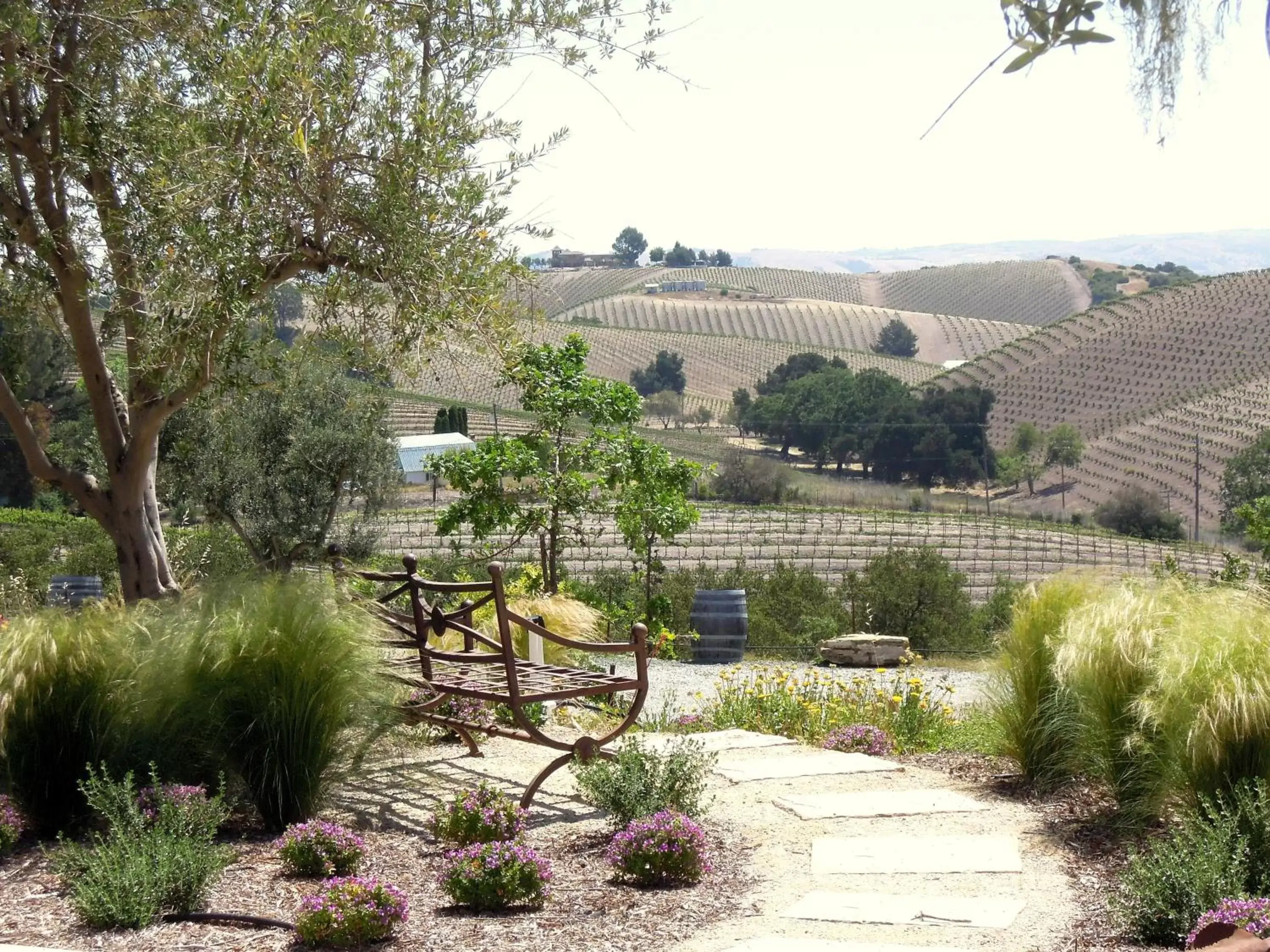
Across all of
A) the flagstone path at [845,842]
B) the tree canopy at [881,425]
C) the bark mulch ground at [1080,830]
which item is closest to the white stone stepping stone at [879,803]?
the flagstone path at [845,842]

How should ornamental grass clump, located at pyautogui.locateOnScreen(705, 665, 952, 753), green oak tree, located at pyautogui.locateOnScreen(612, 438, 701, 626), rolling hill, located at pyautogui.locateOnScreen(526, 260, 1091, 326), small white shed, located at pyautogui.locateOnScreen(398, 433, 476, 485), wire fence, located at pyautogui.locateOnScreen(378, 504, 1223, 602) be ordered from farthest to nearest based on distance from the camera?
rolling hill, located at pyautogui.locateOnScreen(526, 260, 1091, 326) → small white shed, located at pyautogui.locateOnScreen(398, 433, 476, 485) → wire fence, located at pyautogui.locateOnScreen(378, 504, 1223, 602) → green oak tree, located at pyautogui.locateOnScreen(612, 438, 701, 626) → ornamental grass clump, located at pyautogui.locateOnScreen(705, 665, 952, 753)

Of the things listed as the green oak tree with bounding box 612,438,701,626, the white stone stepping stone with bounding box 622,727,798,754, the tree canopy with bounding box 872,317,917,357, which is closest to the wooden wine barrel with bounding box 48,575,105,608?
the green oak tree with bounding box 612,438,701,626

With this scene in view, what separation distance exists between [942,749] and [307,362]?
12.4 feet

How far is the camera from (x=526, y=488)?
9.93 m

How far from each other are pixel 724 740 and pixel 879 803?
1.49 meters

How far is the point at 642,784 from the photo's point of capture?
4.43 m

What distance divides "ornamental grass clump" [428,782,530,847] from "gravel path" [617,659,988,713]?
12.1ft

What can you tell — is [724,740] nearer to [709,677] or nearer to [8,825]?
[8,825]

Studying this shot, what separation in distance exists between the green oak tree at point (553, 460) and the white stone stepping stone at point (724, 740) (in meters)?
2.97

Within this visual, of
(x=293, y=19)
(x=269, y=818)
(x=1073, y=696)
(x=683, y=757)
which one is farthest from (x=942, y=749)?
(x=293, y=19)

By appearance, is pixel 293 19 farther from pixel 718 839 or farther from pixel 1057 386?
pixel 1057 386

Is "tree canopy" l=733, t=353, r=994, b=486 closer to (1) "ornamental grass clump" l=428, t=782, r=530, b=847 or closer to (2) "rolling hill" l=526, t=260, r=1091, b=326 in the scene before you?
(1) "ornamental grass clump" l=428, t=782, r=530, b=847

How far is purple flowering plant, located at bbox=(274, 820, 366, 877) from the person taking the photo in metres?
3.79

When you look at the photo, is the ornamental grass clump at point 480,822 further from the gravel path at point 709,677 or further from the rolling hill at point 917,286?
the rolling hill at point 917,286
